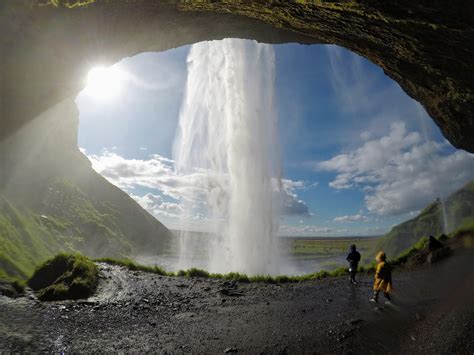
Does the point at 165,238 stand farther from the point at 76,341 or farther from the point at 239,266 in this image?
the point at 76,341

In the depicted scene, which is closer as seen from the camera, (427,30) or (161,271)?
(427,30)

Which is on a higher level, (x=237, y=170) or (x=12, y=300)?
(x=237, y=170)

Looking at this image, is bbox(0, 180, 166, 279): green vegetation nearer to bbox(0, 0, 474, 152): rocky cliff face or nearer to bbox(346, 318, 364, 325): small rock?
bbox(0, 0, 474, 152): rocky cliff face

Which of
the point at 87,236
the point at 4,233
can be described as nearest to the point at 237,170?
the point at 4,233

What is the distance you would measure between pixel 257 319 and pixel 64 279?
839 centimetres

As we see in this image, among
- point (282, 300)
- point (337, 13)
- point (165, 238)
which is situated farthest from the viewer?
point (165, 238)

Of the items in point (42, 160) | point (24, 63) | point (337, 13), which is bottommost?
point (337, 13)

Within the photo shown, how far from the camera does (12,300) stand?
9.48 metres

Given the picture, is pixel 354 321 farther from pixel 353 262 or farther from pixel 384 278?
pixel 353 262

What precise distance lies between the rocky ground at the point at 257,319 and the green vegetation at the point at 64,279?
558 mm

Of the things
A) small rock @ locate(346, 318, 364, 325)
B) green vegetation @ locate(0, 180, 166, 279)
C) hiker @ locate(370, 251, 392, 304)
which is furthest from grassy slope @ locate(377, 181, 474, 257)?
green vegetation @ locate(0, 180, 166, 279)

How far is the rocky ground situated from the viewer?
22.4 ft

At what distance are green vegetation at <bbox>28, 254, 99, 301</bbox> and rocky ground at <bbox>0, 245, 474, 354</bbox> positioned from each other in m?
0.56

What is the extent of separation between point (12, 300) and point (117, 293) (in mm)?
3550
